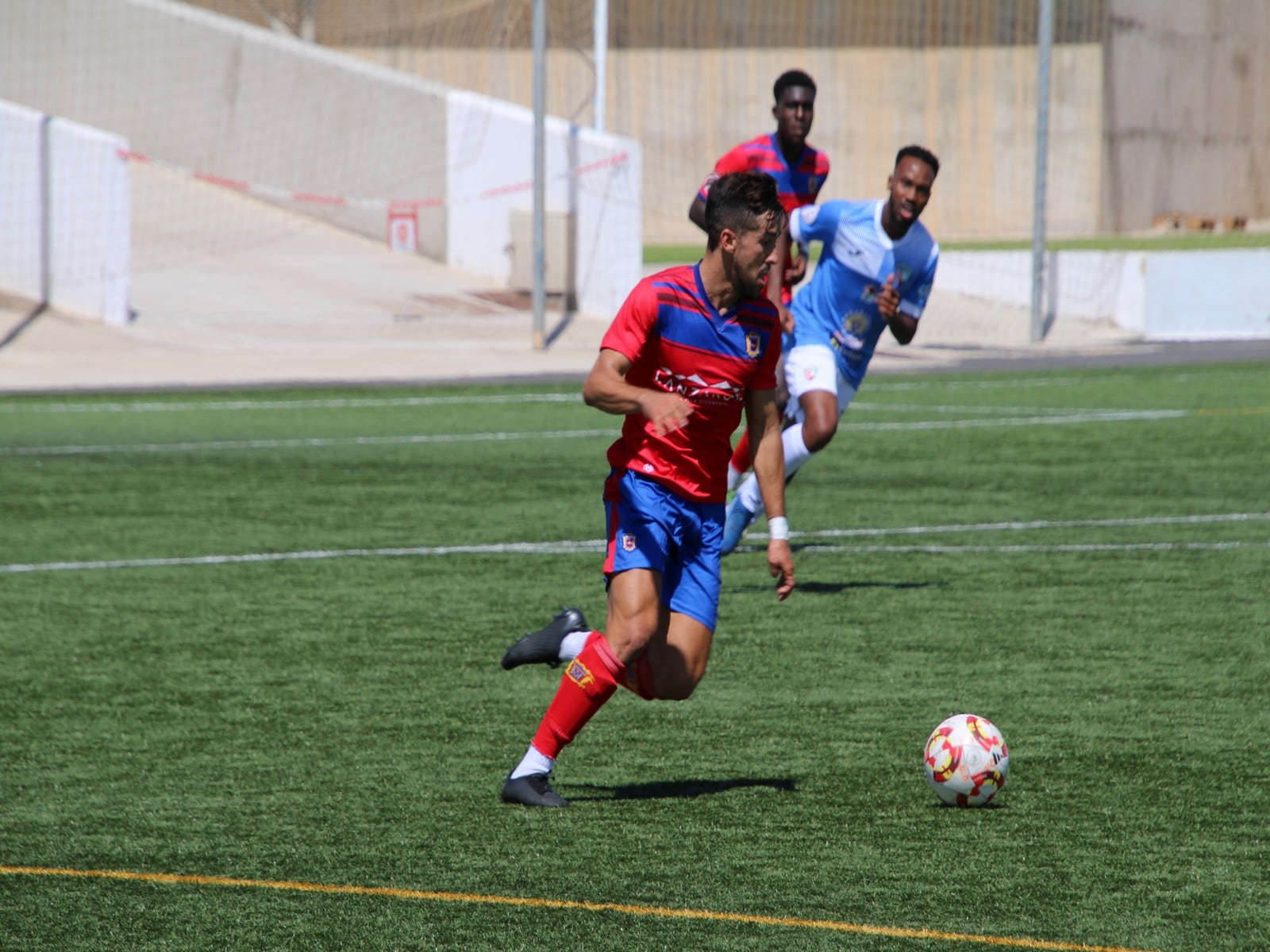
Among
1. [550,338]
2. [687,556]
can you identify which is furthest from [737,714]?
[550,338]

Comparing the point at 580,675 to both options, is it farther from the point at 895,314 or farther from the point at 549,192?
the point at 549,192

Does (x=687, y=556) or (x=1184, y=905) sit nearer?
(x=1184, y=905)

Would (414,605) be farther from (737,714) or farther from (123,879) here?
(123,879)

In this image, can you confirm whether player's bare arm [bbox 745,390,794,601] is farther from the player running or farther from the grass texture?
the player running

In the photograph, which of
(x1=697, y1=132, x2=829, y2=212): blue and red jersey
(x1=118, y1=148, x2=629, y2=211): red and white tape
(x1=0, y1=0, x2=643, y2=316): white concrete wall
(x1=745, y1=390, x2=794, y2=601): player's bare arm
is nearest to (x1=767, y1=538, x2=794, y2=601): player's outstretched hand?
(x1=745, y1=390, x2=794, y2=601): player's bare arm

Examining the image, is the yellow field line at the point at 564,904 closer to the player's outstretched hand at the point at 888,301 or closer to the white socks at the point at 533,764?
the white socks at the point at 533,764

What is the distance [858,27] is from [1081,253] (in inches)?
673

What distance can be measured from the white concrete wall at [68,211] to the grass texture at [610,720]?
12.2 metres

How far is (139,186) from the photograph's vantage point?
32.1 metres

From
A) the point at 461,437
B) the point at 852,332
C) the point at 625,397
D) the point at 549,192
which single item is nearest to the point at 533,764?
the point at 625,397

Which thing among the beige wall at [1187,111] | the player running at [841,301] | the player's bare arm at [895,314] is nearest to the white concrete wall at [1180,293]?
the beige wall at [1187,111]

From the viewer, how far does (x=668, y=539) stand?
5891 millimetres

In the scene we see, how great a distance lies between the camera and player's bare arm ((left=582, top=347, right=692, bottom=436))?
17.5 ft

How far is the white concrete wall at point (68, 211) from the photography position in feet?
84.7
